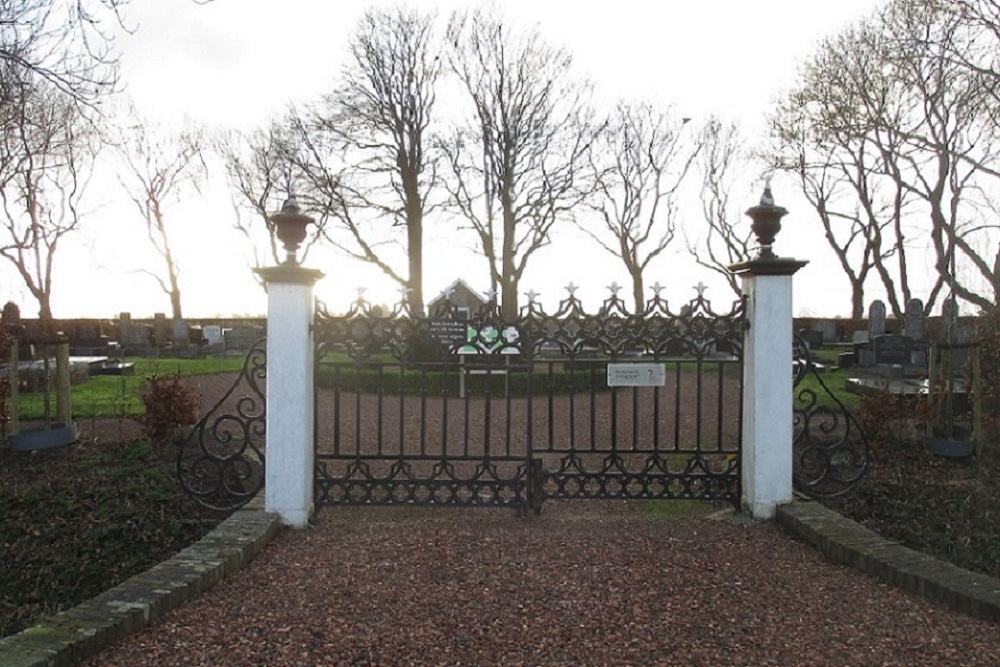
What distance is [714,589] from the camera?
4.24 m

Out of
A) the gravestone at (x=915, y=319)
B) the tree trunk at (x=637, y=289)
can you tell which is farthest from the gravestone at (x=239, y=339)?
the gravestone at (x=915, y=319)

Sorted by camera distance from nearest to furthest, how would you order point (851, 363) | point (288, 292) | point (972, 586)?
point (972, 586) < point (288, 292) < point (851, 363)

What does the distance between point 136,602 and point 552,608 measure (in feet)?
6.62

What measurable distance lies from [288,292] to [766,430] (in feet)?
11.7

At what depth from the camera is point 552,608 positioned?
3916 mm

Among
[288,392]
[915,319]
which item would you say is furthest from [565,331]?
[915,319]

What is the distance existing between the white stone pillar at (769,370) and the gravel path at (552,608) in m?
0.42

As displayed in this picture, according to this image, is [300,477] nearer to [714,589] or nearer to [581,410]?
[714,589]

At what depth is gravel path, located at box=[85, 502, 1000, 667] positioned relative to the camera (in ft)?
11.1

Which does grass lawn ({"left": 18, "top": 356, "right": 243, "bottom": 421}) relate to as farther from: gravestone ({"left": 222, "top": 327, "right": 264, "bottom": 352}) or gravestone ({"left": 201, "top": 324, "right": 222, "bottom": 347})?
gravestone ({"left": 201, "top": 324, "right": 222, "bottom": 347})

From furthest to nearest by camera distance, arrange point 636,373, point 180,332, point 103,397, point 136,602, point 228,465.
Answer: point 180,332
point 103,397
point 228,465
point 636,373
point 136,602

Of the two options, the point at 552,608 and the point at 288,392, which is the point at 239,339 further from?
the point at 552,608

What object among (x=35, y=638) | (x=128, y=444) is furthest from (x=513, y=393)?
(x=35, y=638)

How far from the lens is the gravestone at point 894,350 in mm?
18656
